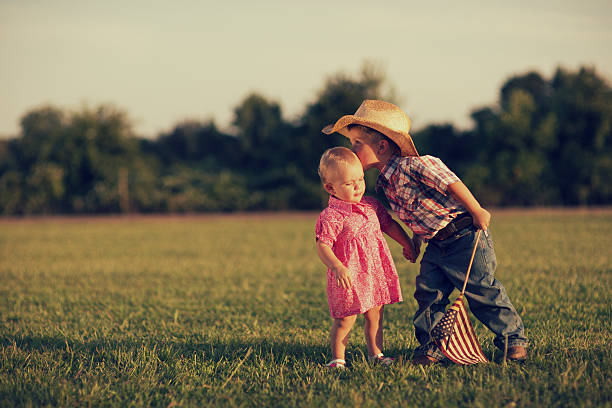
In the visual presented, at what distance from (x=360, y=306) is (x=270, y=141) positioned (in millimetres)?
29454

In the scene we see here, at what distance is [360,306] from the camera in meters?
3.19

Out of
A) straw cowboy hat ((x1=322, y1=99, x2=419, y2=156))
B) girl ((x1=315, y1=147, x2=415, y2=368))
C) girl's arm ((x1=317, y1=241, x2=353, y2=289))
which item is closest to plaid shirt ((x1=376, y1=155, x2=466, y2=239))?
straw cowboy hat ((x1=322, y1=99, x2=419, y2=156))

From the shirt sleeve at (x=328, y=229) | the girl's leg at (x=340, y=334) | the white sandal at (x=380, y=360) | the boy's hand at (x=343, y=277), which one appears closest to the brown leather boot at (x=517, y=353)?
the white sandal at (x=380, y=360)

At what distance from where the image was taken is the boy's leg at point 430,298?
11.1 feet

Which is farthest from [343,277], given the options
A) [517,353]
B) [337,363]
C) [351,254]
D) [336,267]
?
[517,353]

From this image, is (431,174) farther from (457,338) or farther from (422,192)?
(457,338)

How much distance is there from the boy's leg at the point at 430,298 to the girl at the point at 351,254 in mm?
202

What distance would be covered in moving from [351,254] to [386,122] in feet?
2.80

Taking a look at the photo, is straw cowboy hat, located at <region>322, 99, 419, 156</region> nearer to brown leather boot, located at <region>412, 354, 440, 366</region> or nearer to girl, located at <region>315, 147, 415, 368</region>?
girl, located at <region>315, 147, 415, 368</region>

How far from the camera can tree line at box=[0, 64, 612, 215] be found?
84.4ft

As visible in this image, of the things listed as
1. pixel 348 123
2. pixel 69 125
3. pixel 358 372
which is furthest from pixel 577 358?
pixel 69 125

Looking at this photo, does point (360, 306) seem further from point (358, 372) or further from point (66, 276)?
point (66, 276)

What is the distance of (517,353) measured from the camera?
3242 mm

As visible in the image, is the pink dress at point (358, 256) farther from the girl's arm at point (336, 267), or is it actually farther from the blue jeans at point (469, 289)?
the blue jeans at point (469, 289)
